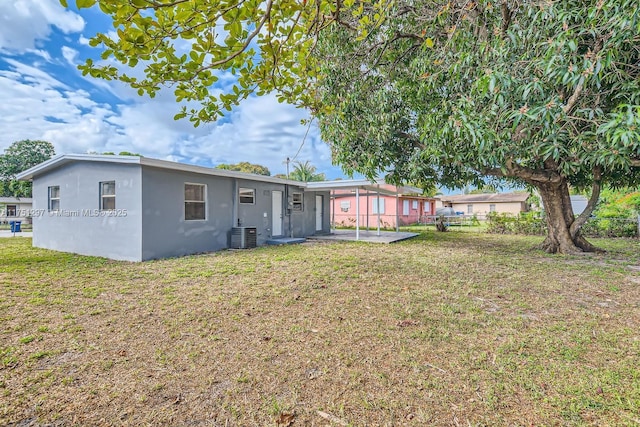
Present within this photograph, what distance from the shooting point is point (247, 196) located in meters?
11.7

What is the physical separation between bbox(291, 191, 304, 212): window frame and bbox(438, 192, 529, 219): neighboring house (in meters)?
22.0

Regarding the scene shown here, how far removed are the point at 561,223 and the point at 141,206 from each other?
1219 centimetres

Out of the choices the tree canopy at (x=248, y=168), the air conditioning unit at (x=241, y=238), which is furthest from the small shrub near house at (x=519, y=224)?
the tree canopy at (x=248, y=168)

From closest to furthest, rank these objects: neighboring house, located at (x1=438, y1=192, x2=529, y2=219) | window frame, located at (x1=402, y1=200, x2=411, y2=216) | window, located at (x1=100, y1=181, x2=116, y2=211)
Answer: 1. window, located at (x1=100, y1=181, x2=116, y2=211)
2. window frame, located at (x1=402, y1=200, x2=411, y2=216)
3. neighboring house, located at (x1=438, y1=192, x2=529, y2=219)

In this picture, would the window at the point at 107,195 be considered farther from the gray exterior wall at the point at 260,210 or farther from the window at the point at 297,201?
the window at the point at 297,201

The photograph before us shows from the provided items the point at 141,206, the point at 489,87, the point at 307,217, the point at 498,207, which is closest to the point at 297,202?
the point at 307,217

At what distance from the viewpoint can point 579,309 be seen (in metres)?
4.39

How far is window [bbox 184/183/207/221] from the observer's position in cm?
959

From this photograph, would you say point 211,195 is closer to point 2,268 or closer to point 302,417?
point 2,268

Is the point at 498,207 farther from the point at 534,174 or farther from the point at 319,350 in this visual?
the point at 319,350

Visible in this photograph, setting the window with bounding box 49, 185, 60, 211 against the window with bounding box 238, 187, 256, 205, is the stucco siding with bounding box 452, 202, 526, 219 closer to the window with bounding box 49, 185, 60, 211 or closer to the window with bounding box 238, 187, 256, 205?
Answer: the window with bounding box 238, 187, 256, 205

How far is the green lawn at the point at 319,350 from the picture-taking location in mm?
2201

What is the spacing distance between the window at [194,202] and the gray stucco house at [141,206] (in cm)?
3

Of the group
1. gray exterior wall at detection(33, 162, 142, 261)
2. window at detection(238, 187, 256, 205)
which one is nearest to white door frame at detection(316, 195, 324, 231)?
window at detection(238, 187, 256, 205)
